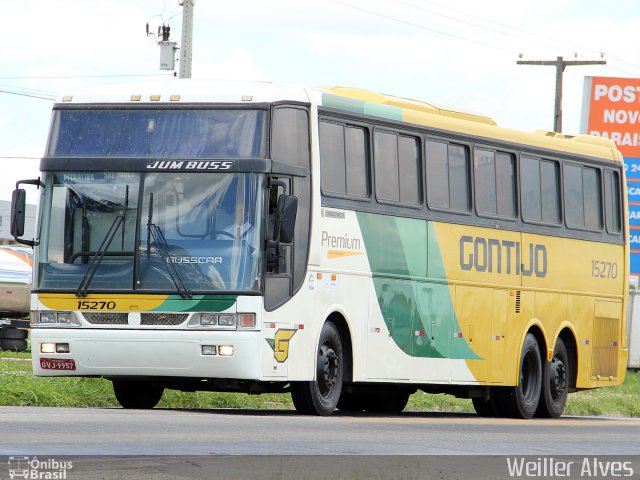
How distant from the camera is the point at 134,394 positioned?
19.7 metres

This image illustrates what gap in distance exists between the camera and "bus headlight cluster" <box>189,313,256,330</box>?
17.2 m

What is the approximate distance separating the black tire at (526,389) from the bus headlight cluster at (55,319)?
24.7ft

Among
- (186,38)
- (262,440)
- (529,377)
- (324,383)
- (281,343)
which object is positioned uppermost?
(186,38)

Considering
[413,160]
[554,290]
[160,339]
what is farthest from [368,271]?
[554,290]

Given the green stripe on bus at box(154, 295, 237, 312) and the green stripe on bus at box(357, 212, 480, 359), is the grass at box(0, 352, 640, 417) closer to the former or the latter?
the green stripe on bus at box(357, 212, 480, 359)

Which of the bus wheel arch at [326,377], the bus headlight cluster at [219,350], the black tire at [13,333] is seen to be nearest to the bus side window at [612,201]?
the bus wheel arch at [326,377]

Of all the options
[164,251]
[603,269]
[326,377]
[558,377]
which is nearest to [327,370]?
[326,377]

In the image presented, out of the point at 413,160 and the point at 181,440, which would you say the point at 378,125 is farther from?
the point at 181,440

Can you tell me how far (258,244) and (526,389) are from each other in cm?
713

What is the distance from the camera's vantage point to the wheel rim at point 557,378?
23.7 m

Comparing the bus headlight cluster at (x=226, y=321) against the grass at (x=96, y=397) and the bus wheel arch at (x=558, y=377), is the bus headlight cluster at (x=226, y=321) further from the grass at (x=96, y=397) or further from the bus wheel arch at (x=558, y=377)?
the bus wheel arch at (x=558, y=377)

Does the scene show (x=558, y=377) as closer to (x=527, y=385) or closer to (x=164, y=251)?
(x=527, y=385)

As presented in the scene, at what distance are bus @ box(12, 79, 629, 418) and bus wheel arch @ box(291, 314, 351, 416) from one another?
23 millimetres

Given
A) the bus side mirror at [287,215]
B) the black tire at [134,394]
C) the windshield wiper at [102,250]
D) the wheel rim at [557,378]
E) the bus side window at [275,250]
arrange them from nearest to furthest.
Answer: the bus side mirror at [287,215] < the bus side window at [275,250] < the windshield wiper at [102,250] < the black tire at [134,394] < the wheel rim at [557,378]
